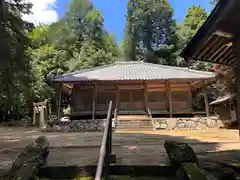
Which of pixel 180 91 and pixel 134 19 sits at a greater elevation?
pixel 134 19

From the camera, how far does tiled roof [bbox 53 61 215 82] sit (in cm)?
1891

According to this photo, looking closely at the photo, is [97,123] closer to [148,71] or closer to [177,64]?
[148,71]

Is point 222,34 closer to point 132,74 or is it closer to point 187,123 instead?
point 187,123

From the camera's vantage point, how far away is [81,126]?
18.2 metres

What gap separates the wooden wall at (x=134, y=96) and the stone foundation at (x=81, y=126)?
198cm

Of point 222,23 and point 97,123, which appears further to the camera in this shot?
point 97,123

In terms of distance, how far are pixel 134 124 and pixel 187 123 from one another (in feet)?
12.2

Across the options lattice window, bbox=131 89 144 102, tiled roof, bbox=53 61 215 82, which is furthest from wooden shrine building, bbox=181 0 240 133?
lattice window, bbox=131 89 144 102

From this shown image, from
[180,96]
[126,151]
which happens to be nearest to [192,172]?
[126,151]

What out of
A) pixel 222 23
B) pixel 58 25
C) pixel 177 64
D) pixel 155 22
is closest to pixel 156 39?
pixel 155 22

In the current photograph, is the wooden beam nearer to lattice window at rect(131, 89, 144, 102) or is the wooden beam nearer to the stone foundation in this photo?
the stone foundation

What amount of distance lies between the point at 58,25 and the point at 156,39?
14607 millimetres

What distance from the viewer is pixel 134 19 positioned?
36.8 meters

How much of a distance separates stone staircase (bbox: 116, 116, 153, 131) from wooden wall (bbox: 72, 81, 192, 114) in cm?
205
